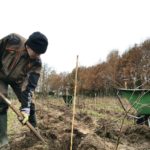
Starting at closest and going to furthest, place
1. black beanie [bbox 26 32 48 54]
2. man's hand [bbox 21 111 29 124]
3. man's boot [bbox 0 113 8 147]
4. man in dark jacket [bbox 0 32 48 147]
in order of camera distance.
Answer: black beanie [bbox 26 32 48 54], man in dark jacket [bbox 0 32 48 147], man's hand [bbox 21 111 29 124], man's boot [bbox 0 113 8 147]

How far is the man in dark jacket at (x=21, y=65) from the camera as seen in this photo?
A: 521cm

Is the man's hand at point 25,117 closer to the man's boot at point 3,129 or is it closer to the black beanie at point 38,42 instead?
the man's boot at point 3,129

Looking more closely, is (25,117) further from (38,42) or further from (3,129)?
(38,42)

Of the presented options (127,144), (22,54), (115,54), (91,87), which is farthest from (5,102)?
(115,54)

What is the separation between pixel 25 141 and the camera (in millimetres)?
5965

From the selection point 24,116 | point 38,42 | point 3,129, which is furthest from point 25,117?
point 38,42

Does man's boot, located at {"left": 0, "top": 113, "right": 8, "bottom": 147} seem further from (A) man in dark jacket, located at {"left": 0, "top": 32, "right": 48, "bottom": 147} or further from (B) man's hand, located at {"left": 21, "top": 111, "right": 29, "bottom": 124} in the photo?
(B) man's hand, located at {"left": 21, "top": 111, "right": 29, "bottom": 124}

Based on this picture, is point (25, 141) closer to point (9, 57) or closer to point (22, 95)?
point (22, 95)

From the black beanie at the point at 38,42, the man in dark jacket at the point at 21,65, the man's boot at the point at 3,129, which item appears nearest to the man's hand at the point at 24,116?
the man in dark jacket at the point at 21,65

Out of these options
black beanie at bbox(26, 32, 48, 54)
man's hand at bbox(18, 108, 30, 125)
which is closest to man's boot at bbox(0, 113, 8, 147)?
man's hand at bbox(18, 108, 30, 125)

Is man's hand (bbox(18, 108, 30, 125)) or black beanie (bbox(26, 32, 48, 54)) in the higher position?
black beanie (bbox(26, 32, 48, 54))

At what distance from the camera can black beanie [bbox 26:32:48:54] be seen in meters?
5.11

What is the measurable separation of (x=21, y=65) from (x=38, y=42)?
62cm

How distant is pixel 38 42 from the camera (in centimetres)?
509
